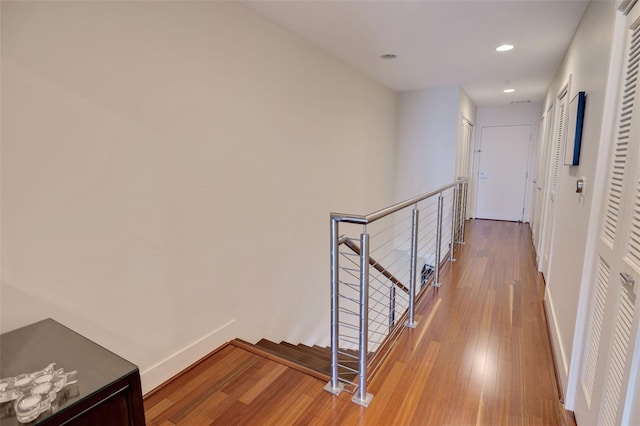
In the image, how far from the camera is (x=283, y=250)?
110 inches

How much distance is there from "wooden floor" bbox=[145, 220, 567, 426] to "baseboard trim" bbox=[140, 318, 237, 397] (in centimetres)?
4

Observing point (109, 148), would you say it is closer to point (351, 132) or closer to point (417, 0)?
point (417, 0)

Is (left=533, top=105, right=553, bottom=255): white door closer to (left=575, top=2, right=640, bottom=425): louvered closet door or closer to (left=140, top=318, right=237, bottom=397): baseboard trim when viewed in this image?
(left=575, top=2, right=640, bottom=425): louvered closet door

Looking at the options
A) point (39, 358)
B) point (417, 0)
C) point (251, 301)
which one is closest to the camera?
point (39, 358)

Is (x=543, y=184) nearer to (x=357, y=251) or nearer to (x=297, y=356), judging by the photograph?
(x=357, y=251)

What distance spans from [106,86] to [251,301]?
1625mm

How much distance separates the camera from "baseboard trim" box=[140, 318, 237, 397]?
5.88 ft

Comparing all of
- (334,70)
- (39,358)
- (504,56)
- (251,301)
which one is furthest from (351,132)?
(39,358)

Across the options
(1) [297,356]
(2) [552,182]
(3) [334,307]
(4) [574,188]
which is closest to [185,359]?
(1) [297,356]

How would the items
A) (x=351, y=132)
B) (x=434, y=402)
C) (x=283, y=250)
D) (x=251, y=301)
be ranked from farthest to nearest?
(x=351, y=132), (x=283, y=250), (x=251, y=301), (x=434, y=402)

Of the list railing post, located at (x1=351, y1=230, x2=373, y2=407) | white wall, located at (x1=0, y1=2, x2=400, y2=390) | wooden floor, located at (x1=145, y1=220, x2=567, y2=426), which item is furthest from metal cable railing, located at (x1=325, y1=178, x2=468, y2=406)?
white wall, located at (x1=0, y1=2, x2=400, y2=390)

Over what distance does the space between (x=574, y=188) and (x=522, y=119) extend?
4.97 m

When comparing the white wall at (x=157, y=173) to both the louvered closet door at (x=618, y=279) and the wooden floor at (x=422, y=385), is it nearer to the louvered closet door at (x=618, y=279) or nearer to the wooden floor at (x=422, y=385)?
the wooden floor at (x=422, y=385)

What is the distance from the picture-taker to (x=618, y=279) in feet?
3.84
